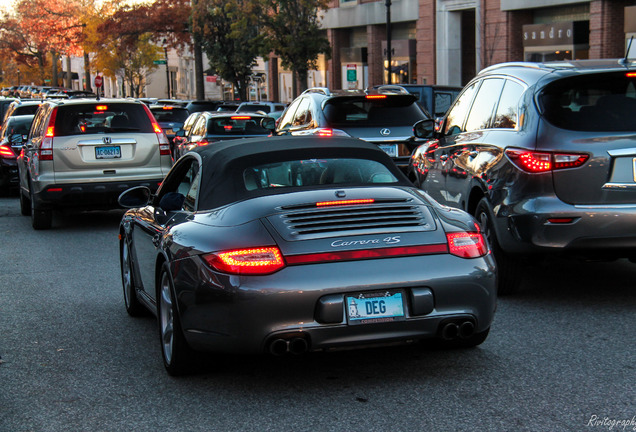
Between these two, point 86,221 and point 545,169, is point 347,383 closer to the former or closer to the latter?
point 545,169

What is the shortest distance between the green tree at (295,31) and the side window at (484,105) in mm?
33913

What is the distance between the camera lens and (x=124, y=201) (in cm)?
785

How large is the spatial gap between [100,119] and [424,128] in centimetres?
595

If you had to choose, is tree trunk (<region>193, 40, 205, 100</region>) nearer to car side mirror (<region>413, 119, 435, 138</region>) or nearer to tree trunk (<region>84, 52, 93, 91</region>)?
tree trunk (<region>84, 52, 93, 91</region>)

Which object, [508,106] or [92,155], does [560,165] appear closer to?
[508,106]

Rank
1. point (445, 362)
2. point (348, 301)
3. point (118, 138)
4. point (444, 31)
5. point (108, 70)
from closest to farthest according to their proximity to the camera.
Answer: point (348, 301), point (445, 362), point (118, 138), point (444, 31), point (108, 70)

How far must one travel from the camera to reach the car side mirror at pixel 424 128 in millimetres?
10195

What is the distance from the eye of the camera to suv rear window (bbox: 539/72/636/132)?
7.70 meters

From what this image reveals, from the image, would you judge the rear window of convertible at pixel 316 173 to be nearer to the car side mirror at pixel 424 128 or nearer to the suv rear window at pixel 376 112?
the car side mirror at pixel 424 128

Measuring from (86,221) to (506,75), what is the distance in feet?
28.5

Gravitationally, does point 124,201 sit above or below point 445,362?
above

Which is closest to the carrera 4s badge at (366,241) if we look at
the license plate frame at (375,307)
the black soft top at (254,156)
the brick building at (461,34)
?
the license plate frame at (375,307)

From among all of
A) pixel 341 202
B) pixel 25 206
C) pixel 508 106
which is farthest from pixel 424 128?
pixel 25 206

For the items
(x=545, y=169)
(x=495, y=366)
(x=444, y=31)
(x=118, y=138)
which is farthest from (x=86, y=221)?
(x=444, y=31)
